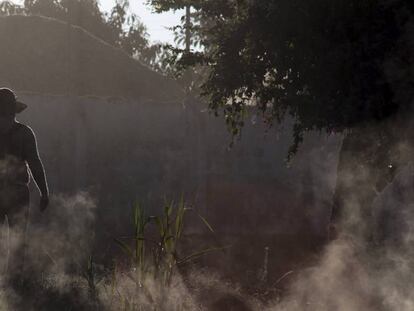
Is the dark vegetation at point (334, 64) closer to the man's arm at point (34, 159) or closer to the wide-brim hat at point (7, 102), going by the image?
the man's arm at point (34, 159)

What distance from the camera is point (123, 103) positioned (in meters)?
21.0

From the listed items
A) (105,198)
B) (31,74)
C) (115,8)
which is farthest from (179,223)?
(115,8)

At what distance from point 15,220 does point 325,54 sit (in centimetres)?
431

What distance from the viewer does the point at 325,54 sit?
329 inches

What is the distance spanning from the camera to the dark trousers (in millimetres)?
7457

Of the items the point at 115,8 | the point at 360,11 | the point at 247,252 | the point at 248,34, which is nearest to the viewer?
the point at 360,11

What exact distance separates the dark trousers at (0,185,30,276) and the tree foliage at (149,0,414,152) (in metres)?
3.28

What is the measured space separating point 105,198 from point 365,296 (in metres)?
10.2

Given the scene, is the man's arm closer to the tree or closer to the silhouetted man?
the silhouetted man

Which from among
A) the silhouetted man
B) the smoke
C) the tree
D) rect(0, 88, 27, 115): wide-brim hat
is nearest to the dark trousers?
the silhouetted man

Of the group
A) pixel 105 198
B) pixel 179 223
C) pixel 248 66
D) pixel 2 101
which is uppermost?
pixel 248 66

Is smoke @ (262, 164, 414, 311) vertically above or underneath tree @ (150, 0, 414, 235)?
underneath

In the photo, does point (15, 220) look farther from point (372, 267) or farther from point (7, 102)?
point (372, 267)

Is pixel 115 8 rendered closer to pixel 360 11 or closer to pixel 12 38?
pixel 12 38
